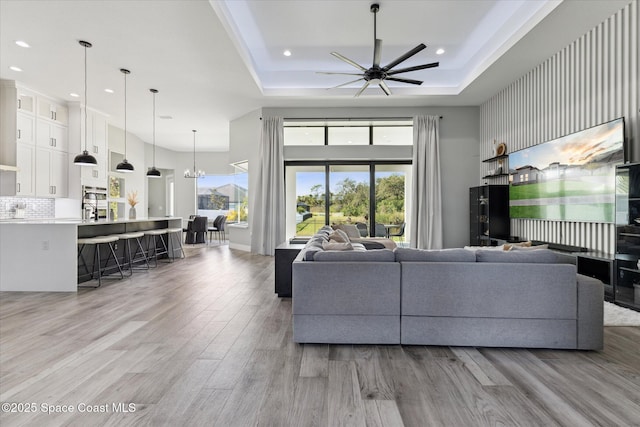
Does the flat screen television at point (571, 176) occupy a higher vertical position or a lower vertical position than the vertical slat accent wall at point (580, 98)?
lower

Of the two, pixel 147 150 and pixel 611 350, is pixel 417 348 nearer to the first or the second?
pixel 611 350

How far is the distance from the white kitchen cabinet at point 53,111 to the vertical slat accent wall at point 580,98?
9.17m

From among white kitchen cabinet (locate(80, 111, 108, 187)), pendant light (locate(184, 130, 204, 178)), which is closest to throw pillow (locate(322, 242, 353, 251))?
white kitchen cabinet (locate(80, 111, 108, 187))

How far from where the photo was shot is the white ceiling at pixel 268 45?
400cm

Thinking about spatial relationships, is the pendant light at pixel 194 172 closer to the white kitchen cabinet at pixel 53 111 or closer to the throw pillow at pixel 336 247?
the white kitchen cabinet at pixel 53 111

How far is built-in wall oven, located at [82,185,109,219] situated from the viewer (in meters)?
7.44

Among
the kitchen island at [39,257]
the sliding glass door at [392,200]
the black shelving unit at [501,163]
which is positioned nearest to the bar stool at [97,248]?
the kitchen island at [39,257]

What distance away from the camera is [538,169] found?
16.8 ft

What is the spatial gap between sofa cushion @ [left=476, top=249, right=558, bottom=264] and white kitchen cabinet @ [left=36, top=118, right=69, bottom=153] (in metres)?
8.18

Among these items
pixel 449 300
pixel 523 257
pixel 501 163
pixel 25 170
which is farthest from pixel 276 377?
pixel 25 170

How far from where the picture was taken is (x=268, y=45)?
558 cm

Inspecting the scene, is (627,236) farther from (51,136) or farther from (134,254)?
(51,136)

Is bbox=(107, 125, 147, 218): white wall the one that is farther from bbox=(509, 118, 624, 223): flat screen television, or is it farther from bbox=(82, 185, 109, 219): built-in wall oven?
bbox=(509, 118, 624, 223): flat screen television

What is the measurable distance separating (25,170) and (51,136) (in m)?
1.00
